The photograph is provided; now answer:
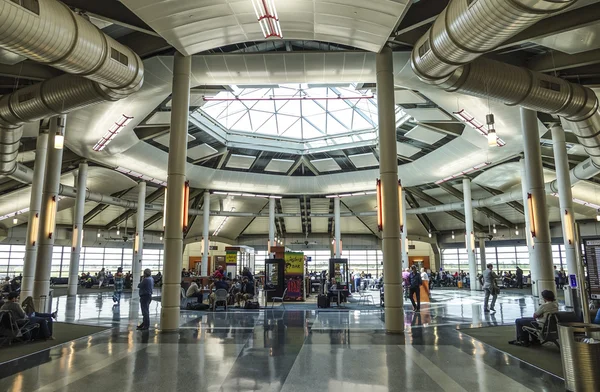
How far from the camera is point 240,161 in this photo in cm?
2433

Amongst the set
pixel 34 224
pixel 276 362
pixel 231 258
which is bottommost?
pixel 276 362

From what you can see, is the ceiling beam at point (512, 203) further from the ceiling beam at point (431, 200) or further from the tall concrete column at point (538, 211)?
the tall concrete column at point (538, 211)

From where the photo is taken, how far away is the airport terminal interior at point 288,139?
5.79 meters

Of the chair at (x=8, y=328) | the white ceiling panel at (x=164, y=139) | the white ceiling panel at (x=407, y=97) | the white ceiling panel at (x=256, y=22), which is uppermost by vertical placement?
the white ceiling panel at (x=164, y=139)

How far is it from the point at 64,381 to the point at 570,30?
11.3 m

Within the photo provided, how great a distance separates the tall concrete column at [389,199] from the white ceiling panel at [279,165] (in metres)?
14.8

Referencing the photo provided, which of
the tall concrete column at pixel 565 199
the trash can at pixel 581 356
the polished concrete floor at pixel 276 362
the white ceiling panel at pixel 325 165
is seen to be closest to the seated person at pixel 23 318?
the polished concrete floor at pixel 276 362

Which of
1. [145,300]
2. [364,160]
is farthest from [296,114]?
[145,300]

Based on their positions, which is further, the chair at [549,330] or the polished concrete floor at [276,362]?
the chair at [549,330]

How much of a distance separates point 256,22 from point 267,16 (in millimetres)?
1285

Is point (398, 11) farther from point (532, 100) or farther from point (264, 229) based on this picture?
point (264, 229)

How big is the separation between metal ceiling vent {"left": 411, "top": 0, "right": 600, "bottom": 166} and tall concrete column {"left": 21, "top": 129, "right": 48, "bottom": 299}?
1300cm

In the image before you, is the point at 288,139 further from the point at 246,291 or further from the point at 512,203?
the point at 512,203

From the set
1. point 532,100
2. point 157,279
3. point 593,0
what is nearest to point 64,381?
point 532,100
